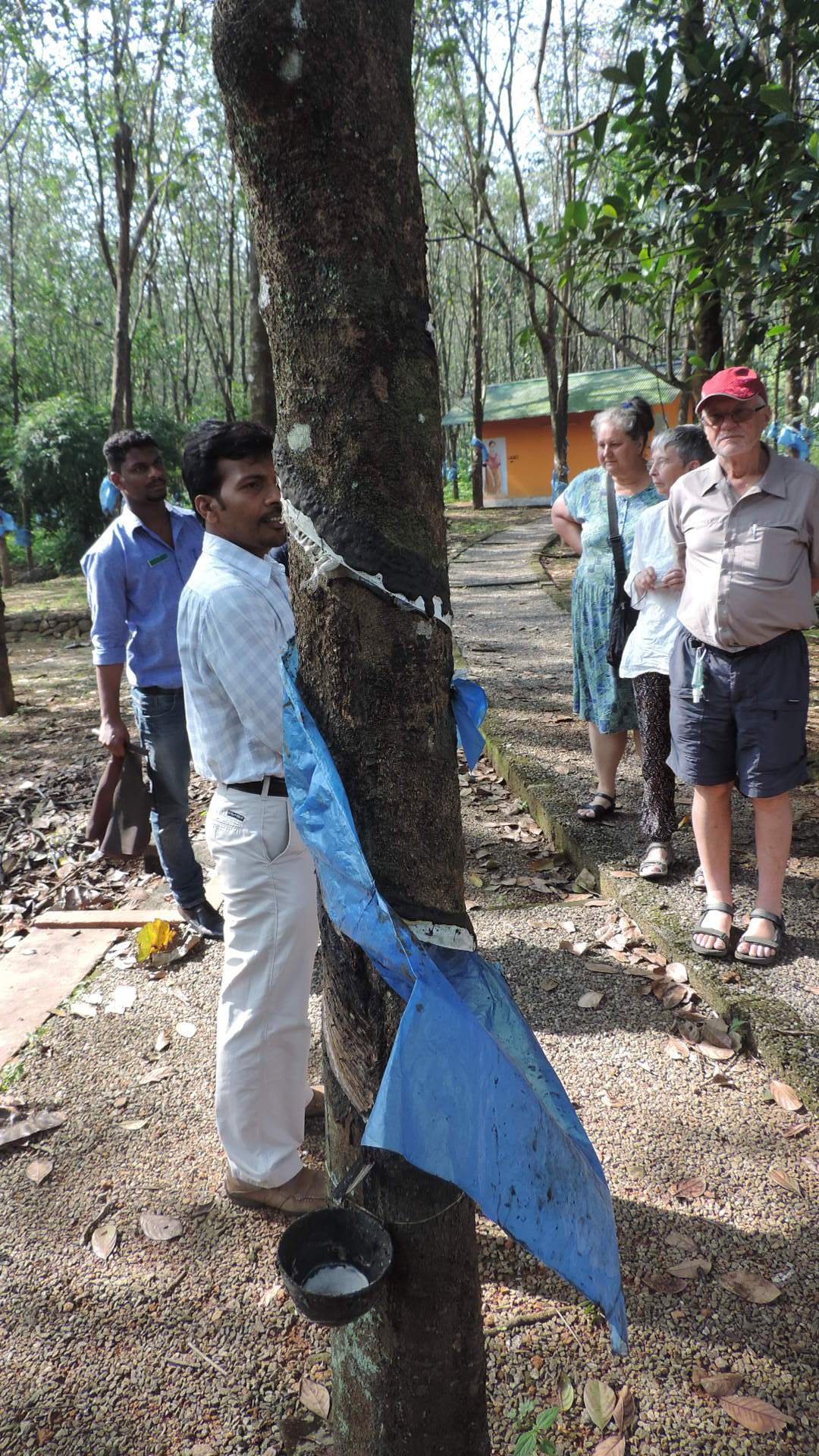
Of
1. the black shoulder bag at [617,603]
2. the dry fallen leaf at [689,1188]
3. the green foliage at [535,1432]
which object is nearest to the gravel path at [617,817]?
the dry fallen leaf at [689,1188]

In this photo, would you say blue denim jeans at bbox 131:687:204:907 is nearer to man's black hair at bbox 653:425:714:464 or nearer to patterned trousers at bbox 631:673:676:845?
patterned trousers at bbox 631:673:676:845

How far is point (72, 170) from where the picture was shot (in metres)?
24.0

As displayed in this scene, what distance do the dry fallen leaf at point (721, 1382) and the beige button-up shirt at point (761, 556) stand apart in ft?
7.58

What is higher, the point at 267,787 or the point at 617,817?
the point at 267,787

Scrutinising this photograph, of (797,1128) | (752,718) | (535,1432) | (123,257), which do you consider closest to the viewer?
(535,1432)

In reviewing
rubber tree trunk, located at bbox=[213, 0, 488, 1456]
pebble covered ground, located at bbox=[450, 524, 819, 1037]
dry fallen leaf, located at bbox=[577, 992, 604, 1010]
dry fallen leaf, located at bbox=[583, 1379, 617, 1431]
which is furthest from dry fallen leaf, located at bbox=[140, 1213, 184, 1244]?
pebble covered ground, located at bbox=[450, 524, 819, 1037]

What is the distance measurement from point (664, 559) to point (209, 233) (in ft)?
103

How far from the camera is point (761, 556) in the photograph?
341 centimetres

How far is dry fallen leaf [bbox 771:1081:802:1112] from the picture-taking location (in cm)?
291

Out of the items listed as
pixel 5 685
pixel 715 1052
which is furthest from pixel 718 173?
pixel 5 685

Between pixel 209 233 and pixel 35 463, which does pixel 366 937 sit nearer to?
pixel 35 463

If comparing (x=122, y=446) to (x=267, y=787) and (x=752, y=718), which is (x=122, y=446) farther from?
(x=752, y=718)

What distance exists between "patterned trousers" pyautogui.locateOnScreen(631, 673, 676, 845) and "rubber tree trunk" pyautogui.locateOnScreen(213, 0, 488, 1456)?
290cm

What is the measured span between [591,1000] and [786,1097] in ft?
2.67
